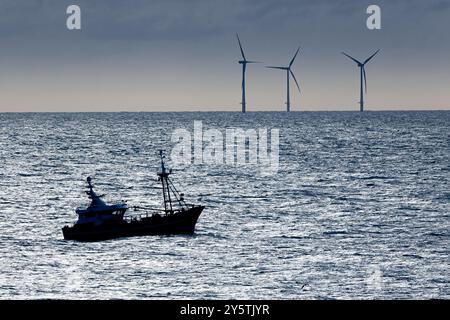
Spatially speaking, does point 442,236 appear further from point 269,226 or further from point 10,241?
point 10,241

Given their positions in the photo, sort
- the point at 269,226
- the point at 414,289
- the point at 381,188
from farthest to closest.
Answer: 1. the point at 381,188
2. the point at 269,226
3. the point at 414,289

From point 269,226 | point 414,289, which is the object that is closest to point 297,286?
point 414,289

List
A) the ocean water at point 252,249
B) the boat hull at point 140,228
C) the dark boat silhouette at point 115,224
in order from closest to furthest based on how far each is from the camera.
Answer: the ocean water at point 252,249
the boat hull at point 140,228
the dark boat silhouette at point 115,224

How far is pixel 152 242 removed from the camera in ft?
317

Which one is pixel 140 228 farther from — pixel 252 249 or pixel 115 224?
pixel 252 249

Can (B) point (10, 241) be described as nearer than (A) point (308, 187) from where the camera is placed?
Yes

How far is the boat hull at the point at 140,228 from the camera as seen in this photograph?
9825 centimetres

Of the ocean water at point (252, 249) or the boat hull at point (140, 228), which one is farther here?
the boat hull at point (140, 228)

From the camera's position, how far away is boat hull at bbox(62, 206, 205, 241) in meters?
98.2

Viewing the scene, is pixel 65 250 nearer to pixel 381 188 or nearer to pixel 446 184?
pixel 381 188

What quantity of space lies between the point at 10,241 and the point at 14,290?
99.9 ft

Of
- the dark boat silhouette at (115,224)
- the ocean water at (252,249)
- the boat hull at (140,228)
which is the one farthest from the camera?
the dark boat silhouette at (115,224)
